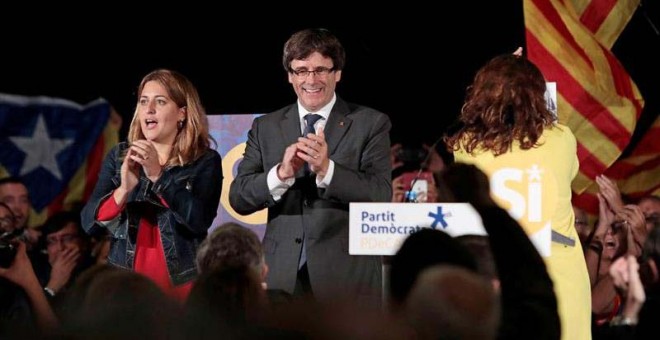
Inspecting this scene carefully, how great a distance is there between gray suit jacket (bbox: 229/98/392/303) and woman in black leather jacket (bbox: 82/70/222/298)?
0.15 m

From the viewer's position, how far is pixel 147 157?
12.1 feet

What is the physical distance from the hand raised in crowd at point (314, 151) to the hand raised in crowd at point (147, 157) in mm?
486

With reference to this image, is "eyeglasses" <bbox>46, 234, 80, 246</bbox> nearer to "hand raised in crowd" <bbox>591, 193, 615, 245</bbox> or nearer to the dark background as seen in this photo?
the dark background

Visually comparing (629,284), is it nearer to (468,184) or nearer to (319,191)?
(468,184)

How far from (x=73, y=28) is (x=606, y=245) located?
3747 mm

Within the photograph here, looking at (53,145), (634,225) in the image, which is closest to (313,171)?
(634,225)

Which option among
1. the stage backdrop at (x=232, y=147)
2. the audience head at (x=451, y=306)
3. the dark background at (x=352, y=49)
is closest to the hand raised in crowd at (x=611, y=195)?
the dark background at (x=352, y=49)

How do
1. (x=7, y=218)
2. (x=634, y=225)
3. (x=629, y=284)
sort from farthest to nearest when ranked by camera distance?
1. (x=7, y=218)
2. (x=634, y=225)
3. (x=629, y=284)

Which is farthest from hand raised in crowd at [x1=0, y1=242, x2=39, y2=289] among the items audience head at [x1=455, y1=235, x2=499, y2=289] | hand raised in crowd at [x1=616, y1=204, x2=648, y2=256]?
hand raised in crowd at [x1=616, y1=204, x2=648, y2=256]

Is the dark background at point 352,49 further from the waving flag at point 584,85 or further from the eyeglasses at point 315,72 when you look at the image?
the eyeglasses at point 315,72

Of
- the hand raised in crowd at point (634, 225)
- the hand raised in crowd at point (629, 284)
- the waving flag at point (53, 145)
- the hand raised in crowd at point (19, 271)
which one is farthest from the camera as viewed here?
the waving flag at point (53, 145)

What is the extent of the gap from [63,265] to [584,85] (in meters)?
2.60

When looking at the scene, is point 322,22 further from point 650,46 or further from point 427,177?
point 650,46

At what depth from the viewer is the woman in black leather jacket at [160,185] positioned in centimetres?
370
